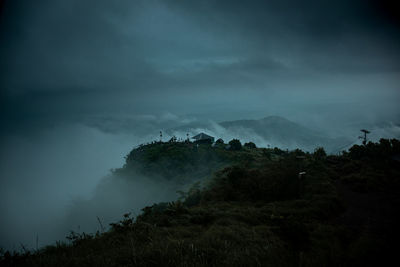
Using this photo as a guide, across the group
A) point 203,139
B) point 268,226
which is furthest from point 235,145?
point 268,226

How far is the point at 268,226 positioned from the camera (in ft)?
21.2

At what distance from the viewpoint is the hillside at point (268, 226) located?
298cm

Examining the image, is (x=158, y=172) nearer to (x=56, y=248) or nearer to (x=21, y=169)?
(x=56, y=248)

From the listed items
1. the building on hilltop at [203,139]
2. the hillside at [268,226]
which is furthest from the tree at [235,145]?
the hillside at [268,226]

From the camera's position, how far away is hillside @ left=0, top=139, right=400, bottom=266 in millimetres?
2980

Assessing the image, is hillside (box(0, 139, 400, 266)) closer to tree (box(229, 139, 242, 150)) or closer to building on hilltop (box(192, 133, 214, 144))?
tree (box(229, 139, 242, 150))

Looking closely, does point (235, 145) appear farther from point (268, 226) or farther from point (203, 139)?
point (268, 226)

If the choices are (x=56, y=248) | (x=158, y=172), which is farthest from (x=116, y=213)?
(x=56, y=248)

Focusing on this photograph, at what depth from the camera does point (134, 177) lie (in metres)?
33.2

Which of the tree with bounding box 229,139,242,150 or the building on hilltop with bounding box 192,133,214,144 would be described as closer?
the tree with bounding box 229,139,242,150

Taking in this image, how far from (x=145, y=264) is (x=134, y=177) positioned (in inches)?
1291

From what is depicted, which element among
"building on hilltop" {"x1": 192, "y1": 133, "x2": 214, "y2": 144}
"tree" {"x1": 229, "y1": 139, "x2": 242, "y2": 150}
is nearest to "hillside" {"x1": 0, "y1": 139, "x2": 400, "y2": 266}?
"tree" {"x1": 229, "y1": 139, "x2": 242, "y2": 150}

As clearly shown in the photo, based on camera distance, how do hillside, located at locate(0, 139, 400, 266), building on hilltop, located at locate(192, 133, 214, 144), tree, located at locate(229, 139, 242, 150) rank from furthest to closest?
building on hilltop, located at locate(192, 133, 214, 144) < tree, located at locate(229, 139, 242, 150) < hillside, located at locate(0, 139, 400, 266)

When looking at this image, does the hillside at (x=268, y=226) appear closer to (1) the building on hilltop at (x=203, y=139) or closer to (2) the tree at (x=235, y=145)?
(2) the tree at (x=235, y=145)
